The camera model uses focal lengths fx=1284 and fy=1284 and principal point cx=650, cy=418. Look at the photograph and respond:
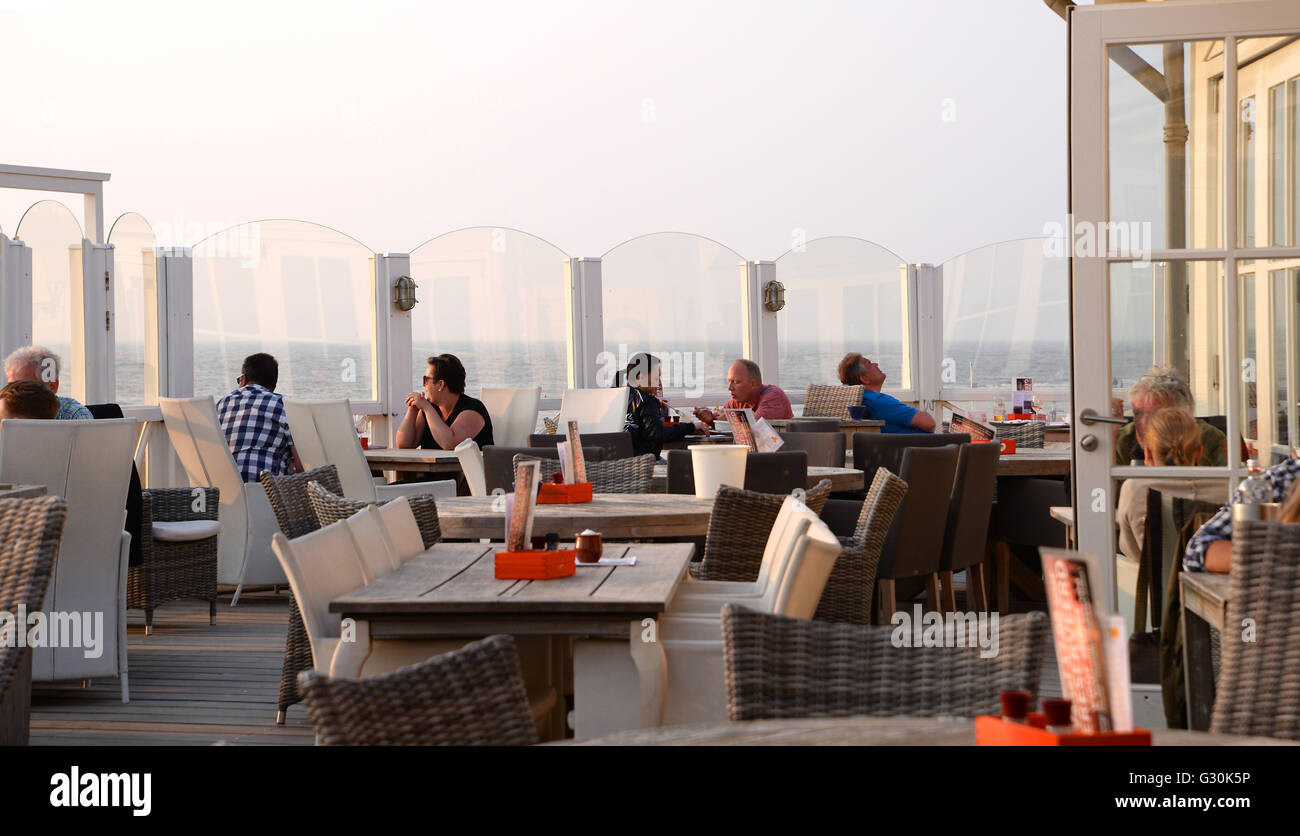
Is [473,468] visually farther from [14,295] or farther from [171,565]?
[14,295]

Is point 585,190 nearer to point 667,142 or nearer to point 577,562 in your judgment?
point 667,142

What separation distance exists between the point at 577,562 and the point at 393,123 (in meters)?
16.7

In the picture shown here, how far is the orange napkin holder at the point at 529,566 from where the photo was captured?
3.30 m

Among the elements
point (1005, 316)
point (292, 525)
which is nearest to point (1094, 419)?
point (292, 525)

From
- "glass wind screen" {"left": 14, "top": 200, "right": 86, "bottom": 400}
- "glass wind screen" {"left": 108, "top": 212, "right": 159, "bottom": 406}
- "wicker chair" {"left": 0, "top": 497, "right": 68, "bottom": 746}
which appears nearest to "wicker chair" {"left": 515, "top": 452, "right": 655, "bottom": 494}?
"wicker chair" {"left": 0, "top": 497, "right": 68, "bottom": 746}

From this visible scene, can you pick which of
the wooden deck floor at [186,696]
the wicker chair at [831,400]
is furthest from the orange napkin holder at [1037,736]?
the wicker chair at [831,400]

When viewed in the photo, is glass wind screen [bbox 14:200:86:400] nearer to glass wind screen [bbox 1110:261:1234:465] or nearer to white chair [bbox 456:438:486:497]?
white chair [bbox 456:438:486:497]

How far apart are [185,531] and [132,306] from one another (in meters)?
3.21

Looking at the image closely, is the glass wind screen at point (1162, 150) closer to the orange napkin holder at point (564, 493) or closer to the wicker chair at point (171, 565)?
the orange napkin holder at point (564, 493)

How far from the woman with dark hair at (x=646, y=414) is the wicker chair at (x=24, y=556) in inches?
209

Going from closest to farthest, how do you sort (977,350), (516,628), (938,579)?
1. (516,628)
2. (938,579)
3. (977,350)

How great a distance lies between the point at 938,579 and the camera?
6.47m
